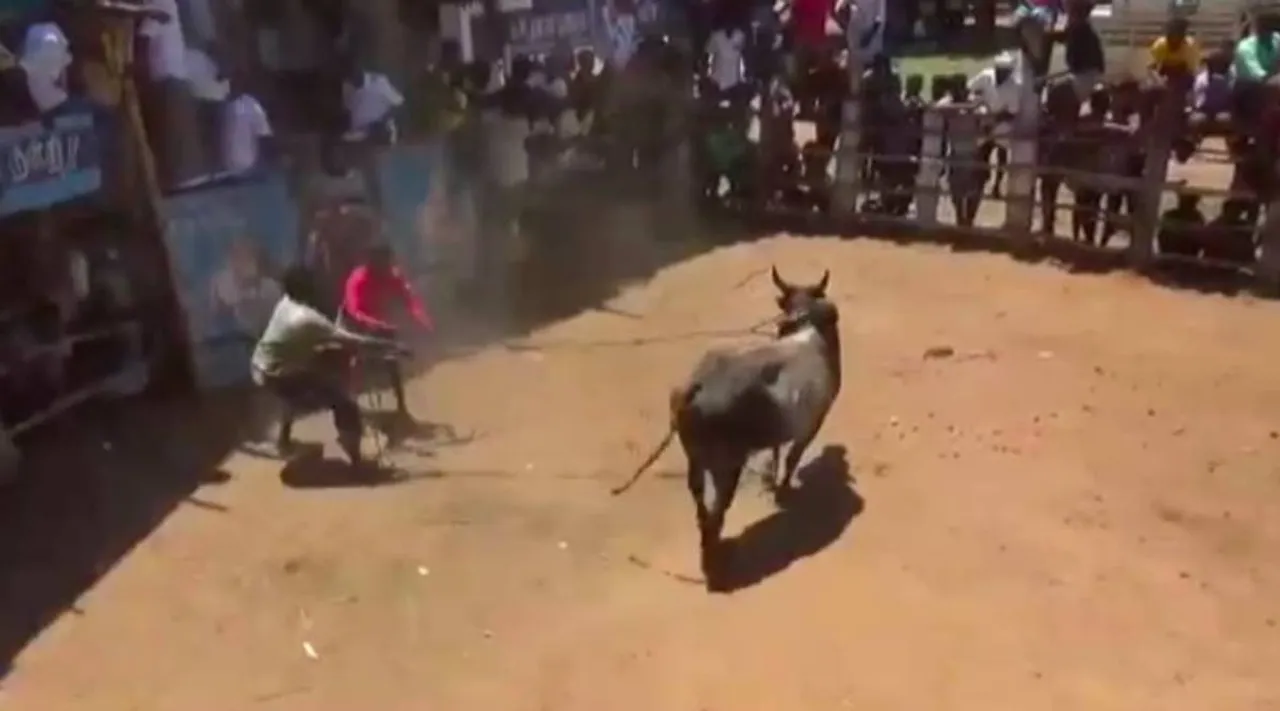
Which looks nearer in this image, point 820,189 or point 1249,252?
A: point 1249,252

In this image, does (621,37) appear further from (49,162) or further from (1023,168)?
(49,162)

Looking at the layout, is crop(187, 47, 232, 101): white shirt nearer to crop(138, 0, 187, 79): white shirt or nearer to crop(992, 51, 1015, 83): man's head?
crop(138, 0, 187, 79): white shirt

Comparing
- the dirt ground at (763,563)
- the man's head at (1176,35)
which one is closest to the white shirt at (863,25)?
the man's head at (1176,35)

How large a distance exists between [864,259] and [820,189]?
145 cm

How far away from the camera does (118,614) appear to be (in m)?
6.80

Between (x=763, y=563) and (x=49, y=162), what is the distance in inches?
176

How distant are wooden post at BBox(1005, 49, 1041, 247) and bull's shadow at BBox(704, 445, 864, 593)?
519 centimetres

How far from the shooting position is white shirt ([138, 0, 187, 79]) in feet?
31.2

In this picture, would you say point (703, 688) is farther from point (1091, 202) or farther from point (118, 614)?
point (1091, 202)

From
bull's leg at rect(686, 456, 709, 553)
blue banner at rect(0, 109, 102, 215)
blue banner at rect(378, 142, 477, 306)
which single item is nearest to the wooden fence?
blue banner at rect(378, 142, 477, 306)

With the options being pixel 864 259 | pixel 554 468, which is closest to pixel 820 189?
pixel 864 259

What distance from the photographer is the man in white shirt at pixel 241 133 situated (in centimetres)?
998

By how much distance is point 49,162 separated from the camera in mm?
8602

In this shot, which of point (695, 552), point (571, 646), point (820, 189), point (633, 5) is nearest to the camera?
point (571, 646)
